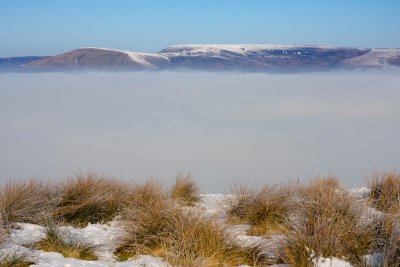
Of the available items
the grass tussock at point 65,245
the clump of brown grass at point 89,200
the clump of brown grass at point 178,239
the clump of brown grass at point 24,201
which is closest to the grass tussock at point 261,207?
the clump of brown grass at point 178,239

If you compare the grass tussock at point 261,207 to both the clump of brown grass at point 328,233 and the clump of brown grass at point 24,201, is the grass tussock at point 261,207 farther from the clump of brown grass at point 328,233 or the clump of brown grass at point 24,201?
the clump of brown grass at point 24,201

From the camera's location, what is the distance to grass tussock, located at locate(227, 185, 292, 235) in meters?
6.40

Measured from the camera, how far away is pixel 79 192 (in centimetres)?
729

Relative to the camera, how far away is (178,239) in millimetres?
4836

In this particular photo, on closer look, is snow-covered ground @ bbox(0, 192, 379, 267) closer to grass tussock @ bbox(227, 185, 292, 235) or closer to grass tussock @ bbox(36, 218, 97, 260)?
grass tussock @ bbox(36, 218, 97, 260)

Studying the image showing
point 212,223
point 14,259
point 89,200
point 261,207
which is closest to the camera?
point 14,259

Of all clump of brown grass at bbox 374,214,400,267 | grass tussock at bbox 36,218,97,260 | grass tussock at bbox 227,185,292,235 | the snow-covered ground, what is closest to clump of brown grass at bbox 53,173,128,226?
the snow-covered ground

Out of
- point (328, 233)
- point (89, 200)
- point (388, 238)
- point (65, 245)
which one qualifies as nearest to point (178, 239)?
point (65, 245)

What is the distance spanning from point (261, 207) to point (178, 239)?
226cm

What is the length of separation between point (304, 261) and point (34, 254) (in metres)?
2.66

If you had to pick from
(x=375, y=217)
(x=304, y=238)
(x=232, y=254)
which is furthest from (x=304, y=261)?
(x=375, y=217)

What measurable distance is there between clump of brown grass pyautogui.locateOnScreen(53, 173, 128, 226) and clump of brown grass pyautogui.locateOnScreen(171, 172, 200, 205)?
4.36 feet

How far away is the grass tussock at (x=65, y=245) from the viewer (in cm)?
501

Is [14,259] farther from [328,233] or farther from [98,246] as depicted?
[328,233]
